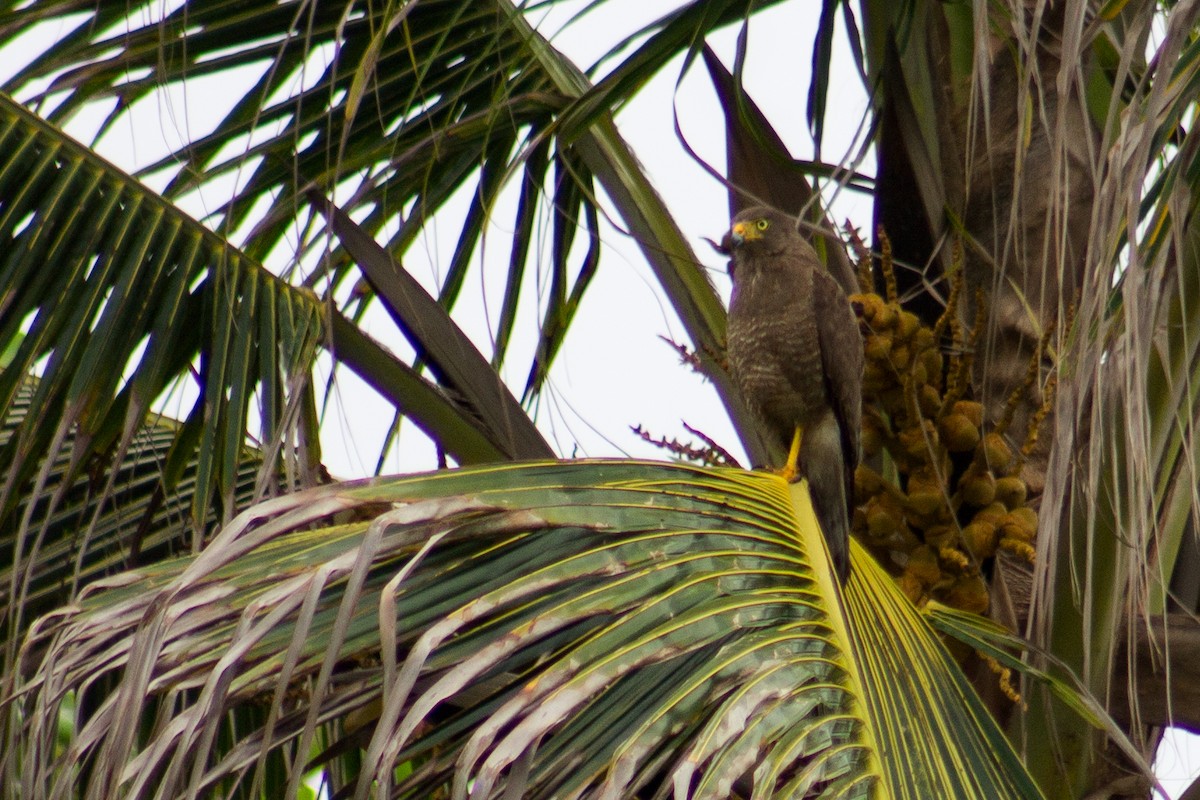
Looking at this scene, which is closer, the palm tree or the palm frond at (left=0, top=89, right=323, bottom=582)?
the palm tree

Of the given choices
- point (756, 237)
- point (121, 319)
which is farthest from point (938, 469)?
point (121, 319)

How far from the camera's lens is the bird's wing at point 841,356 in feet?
8.99

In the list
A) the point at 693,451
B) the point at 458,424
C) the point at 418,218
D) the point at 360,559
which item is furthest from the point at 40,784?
the point at 418,218

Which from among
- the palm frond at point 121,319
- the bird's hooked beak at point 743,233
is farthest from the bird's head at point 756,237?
the palm frond at point 121,319

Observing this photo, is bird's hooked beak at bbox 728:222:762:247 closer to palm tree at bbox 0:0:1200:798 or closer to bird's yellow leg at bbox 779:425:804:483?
palm tree at bbox 0:0:1200:798

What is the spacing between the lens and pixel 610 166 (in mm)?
3041

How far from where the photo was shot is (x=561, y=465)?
1.69 m

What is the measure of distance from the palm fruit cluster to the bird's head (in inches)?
31.4

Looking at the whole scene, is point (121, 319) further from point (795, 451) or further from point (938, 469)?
point (795, 451)

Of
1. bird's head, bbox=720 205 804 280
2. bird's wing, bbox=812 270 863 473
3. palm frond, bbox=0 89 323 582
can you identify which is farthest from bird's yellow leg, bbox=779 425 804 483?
palm frond, bbox=0 89 323 582

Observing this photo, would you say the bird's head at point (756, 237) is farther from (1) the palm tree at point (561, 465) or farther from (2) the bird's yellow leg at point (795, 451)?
(2) the bird's yellow leg at point (795, 451)

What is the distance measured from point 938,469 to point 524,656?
1096 mm

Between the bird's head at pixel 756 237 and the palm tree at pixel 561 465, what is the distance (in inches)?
9.6

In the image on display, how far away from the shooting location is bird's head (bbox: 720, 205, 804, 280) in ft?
10.9
